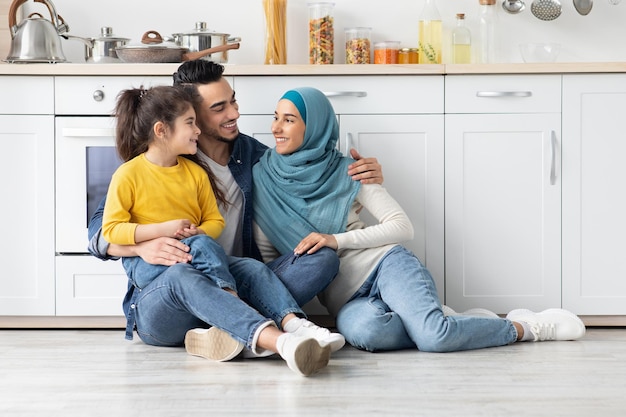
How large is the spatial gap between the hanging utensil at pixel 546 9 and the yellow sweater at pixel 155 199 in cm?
160

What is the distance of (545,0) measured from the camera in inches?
141

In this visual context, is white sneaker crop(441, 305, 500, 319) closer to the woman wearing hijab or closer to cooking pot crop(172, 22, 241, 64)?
the woman wearing hijab

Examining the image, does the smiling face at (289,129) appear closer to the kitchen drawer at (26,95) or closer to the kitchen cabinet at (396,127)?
the kitchen cabinet at (396,127)

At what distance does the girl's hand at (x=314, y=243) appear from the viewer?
9.12 feet

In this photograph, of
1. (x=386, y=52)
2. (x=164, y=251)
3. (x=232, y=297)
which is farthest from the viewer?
(x=386, y=52)

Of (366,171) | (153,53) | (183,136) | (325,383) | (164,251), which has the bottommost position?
(325,383)

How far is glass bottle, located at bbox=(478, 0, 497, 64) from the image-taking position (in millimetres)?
3539

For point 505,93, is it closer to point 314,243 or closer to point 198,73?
point 314,243

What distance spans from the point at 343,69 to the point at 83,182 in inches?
39.2

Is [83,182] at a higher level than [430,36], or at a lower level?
lower

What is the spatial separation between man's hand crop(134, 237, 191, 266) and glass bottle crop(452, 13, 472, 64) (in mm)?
1438

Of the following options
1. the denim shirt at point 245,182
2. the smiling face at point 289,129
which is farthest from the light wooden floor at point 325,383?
the smiling face at point 289,129

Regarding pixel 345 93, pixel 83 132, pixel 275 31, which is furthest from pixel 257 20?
pixel 83 132

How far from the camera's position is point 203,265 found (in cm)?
261
